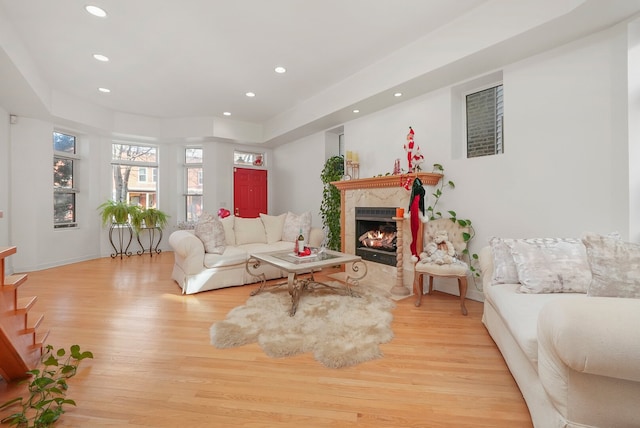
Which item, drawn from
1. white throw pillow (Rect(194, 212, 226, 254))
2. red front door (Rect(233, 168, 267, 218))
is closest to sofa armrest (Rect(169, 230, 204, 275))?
A: white throw pillow (Rect(194, 212, 226, 254))

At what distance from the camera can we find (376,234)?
4.35m

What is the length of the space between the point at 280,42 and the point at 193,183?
15.3ft

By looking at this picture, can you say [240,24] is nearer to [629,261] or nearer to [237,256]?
[237,256]

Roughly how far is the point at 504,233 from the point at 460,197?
0.64 m

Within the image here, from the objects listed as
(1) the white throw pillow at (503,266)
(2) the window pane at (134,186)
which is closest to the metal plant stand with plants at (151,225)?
(2) the window pane at (134,186)

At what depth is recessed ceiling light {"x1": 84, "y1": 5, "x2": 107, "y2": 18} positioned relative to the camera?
2.73 m

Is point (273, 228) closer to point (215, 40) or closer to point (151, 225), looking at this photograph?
point (215, 40)

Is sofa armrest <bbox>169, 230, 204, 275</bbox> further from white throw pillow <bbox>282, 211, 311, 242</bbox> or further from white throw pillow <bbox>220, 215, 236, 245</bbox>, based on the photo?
white throw pillow <bbox>282, 211, 311, 242</bbox>

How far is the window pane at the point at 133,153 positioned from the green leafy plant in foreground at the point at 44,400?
5.70 meters

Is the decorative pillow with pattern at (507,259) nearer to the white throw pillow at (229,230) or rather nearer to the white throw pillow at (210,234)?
the white throw pillow at (210,234)

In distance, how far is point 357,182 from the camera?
4.36 meters

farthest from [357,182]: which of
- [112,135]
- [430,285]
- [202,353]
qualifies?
[112,135]

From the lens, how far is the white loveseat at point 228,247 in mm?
3570

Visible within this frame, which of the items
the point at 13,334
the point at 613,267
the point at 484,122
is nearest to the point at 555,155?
the point at 484,122
